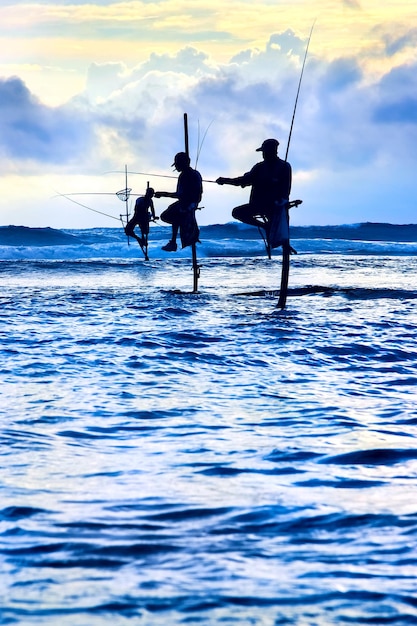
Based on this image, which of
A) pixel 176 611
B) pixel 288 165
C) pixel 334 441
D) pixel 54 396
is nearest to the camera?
pixel 176 611

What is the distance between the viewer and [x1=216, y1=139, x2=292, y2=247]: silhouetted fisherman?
1424cm

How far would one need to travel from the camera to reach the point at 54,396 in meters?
7.36

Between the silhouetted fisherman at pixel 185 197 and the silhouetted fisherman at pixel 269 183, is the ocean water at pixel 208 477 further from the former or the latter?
the silhouetted fisherman at pixel 185 197

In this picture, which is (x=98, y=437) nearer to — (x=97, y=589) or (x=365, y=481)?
(x=365, y=481)

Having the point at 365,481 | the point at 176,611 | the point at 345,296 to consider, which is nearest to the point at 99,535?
the point at 176,611

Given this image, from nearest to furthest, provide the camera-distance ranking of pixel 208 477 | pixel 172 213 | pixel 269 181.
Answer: pixel 208 477
pixel 269 181
pixel 172 213

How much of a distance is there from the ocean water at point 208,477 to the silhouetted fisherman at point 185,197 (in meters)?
5.90

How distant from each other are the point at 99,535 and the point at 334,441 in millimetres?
2184

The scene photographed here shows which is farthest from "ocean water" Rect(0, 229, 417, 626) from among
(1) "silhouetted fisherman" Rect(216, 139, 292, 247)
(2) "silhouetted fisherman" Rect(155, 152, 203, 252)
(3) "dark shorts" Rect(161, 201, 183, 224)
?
(3) "dark shorts" Rect(161, 201, 183, 224)

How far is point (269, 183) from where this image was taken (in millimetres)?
14234

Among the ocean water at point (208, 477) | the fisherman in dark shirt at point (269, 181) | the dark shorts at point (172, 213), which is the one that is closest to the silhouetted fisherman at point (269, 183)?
the fisherman in dark shirt at point (269, 181)

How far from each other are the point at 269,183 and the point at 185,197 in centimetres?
363

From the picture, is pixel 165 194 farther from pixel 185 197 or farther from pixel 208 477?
pixel 208 477

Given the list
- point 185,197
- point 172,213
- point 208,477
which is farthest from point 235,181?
point 208,477
